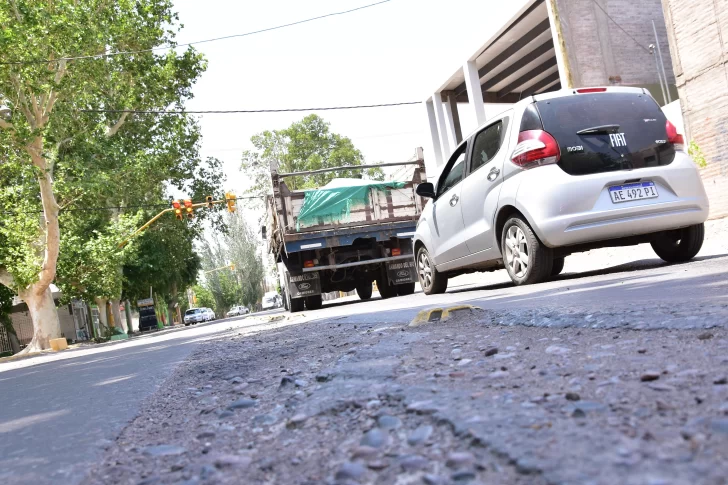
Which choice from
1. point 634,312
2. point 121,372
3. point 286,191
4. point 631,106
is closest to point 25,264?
point 286,191

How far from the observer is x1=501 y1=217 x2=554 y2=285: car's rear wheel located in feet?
23.2

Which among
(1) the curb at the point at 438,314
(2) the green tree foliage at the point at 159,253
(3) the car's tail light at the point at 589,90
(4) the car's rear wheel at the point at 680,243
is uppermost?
(2) the green tree foliage at the point at 159,253

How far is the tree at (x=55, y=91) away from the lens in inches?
808

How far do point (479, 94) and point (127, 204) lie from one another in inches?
762

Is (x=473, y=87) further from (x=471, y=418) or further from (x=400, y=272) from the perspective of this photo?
(x=471, y=418)

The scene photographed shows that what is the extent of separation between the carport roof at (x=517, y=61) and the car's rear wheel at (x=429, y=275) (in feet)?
46.4

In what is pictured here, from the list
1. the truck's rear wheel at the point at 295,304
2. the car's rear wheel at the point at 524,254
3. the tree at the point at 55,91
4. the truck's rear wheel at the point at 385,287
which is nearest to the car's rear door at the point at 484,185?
the car's rear wheel at the point at 524,254

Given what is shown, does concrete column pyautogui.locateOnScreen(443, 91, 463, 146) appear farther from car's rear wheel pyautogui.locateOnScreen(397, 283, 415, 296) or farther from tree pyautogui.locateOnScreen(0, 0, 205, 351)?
car's rear wheel pyautogui.locateOnScreen(397, 283, 415, 296)

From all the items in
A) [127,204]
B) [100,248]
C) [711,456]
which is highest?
[127,204]

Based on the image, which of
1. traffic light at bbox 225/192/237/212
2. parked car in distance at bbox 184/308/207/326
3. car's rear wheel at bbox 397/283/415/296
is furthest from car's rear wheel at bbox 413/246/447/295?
parked car in distance at bbox 184/308/207/326

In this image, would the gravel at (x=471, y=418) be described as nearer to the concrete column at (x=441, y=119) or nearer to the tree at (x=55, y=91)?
the tree at (x=55, y=91)

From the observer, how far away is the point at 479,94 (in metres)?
26.5

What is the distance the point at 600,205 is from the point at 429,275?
386 centimetres

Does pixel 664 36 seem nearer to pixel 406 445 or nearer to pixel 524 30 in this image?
pixel 524 30
